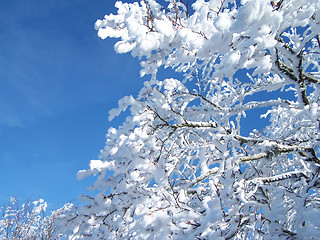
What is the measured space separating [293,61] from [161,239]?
2.80 m

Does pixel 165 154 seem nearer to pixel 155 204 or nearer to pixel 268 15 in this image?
pixel 155 204

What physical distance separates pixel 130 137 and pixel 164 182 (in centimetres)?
58

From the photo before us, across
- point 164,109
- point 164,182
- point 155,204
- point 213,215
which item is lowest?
point 213,215

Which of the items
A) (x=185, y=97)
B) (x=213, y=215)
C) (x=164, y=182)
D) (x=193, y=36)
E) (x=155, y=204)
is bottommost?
(x=213, y=215)

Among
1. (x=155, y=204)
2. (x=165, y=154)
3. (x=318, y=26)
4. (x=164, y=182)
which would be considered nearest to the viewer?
(x=318, y=26)

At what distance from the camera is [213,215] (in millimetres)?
1737

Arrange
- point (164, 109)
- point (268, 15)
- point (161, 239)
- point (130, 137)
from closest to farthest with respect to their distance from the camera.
→ 1. point (268, 15)
2. point (161, 239)
3. point (130, 137)
4. point (164, 109)

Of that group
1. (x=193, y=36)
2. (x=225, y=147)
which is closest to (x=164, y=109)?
(x=225, y=147)

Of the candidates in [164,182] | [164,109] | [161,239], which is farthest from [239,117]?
[161,239]

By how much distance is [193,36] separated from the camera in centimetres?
184

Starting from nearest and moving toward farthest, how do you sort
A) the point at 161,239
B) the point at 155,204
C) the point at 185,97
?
the point at 161,239 < the point at 155,204 < the point at 185,97

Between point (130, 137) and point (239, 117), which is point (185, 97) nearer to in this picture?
point (239, 117)

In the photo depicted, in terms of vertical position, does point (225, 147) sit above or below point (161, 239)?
above

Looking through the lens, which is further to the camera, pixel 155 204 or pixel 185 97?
pixel 185 97
